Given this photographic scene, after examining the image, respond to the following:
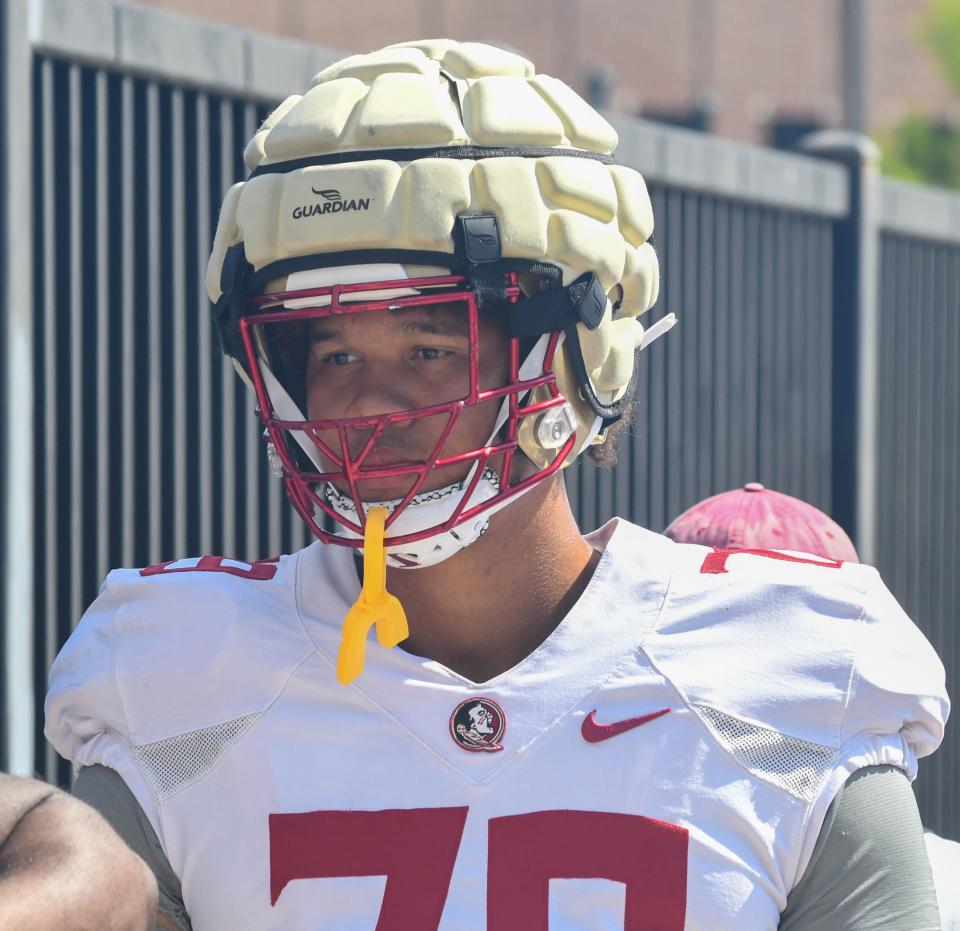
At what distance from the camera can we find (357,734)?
2268mm

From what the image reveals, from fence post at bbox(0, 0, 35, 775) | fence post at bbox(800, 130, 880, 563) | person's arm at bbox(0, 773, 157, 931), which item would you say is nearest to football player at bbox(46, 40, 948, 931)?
person's arm at bbox(0, 773, 157, 931)

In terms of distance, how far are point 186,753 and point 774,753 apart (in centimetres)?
74

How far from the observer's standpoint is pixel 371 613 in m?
2.23

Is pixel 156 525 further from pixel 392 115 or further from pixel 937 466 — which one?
pixel 937 466

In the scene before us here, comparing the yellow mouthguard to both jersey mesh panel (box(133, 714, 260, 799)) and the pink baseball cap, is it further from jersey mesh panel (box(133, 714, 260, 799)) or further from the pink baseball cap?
the pink baseball cap

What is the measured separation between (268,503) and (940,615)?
129 inches

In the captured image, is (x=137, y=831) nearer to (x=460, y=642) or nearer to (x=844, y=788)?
(x=460, y=642)

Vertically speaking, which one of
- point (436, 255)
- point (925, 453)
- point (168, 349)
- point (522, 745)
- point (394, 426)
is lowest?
point (925, 453)

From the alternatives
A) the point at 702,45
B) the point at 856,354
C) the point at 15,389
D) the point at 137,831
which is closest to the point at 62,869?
the point at 137,831

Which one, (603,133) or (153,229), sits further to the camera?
(153,229)

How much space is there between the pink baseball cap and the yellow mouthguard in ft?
2.47

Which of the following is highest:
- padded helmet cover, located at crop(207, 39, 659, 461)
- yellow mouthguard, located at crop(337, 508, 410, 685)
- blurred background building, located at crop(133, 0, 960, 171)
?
blurred background building, located at crop(133, 0, 960, 171)

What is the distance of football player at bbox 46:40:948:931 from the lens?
2170 millimetres

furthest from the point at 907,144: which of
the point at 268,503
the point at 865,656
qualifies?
the point at 865,656
